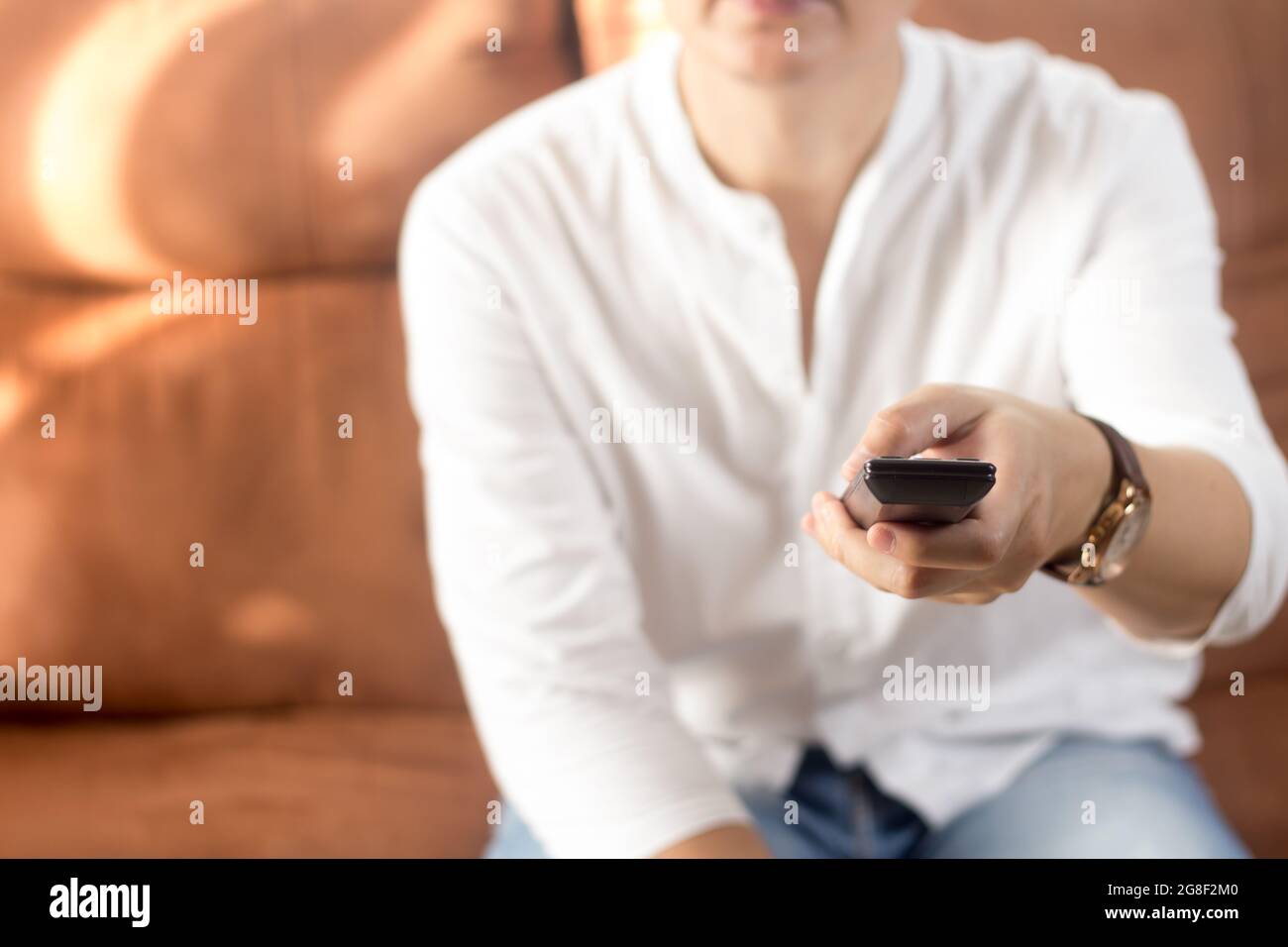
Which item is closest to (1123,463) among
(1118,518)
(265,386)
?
(1118,518)

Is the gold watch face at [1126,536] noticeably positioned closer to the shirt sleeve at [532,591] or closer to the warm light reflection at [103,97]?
the shirt sleeve at [532,591]

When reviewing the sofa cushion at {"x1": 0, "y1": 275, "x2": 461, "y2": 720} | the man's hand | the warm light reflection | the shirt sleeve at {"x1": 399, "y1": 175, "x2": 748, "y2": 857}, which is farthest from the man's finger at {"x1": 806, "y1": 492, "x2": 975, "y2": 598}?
the warm light reflection

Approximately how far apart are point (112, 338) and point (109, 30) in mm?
229

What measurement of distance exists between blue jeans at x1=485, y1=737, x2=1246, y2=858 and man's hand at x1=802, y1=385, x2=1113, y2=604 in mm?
228

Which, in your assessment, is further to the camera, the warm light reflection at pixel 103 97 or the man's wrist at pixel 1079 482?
the warm light reflection at pixel 103 97

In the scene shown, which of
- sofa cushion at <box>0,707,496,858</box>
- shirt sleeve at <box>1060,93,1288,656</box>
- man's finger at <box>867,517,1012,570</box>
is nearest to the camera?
man's finger at <box>867,517,1012,570</box>

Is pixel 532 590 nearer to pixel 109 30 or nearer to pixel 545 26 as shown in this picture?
pixel 545 26

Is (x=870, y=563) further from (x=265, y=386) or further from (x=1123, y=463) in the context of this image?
(x=265, y=386)

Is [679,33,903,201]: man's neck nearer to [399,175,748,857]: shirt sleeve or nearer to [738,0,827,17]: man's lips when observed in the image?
[738,0,827,17]: man's lips

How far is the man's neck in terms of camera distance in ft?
2.12

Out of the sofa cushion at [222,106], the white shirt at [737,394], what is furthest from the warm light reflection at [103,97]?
the white shirt at [737,394]

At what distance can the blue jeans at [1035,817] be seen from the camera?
2.13 feet

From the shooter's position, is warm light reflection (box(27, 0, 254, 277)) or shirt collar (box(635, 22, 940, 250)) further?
warm light reflection (box(27, 0, 254, 277))

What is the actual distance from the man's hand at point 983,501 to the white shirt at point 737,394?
0.13 meters
